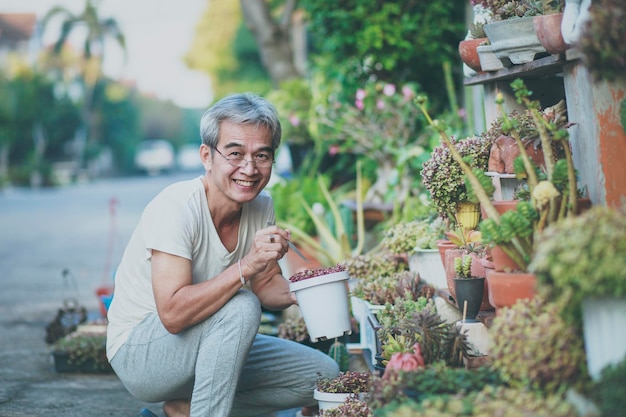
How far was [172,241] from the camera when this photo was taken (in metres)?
3.48

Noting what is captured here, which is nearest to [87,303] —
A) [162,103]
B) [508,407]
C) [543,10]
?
[543,10]

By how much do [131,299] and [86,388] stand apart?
64.7 inches

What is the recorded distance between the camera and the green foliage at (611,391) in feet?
7.07

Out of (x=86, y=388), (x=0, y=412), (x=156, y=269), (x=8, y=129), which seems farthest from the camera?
(x=8, y=129)

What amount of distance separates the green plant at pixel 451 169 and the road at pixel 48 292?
80.7 inches

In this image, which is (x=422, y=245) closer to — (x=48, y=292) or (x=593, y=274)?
(x=593, y=274)

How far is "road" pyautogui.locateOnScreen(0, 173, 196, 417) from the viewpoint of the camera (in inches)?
192

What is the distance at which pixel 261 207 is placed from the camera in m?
4.09

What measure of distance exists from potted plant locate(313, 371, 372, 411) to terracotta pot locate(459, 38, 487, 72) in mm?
1499

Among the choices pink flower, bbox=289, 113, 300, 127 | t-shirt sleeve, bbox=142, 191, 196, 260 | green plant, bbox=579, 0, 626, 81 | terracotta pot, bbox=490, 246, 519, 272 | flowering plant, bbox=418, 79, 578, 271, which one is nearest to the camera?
green plant, bbox=579, 0, 626, 81

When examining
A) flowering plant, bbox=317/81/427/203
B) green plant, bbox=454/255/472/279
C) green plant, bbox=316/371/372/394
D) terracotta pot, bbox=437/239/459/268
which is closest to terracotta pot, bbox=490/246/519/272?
green plant, bbox=454/255/472/279

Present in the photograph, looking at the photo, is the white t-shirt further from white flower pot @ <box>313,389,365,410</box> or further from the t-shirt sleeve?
white flower pot @ <box>313,389,365,410</box>

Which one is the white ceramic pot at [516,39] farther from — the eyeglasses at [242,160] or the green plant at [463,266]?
the eyeglasses at [242,160]

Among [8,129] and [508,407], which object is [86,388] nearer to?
[508,407]
